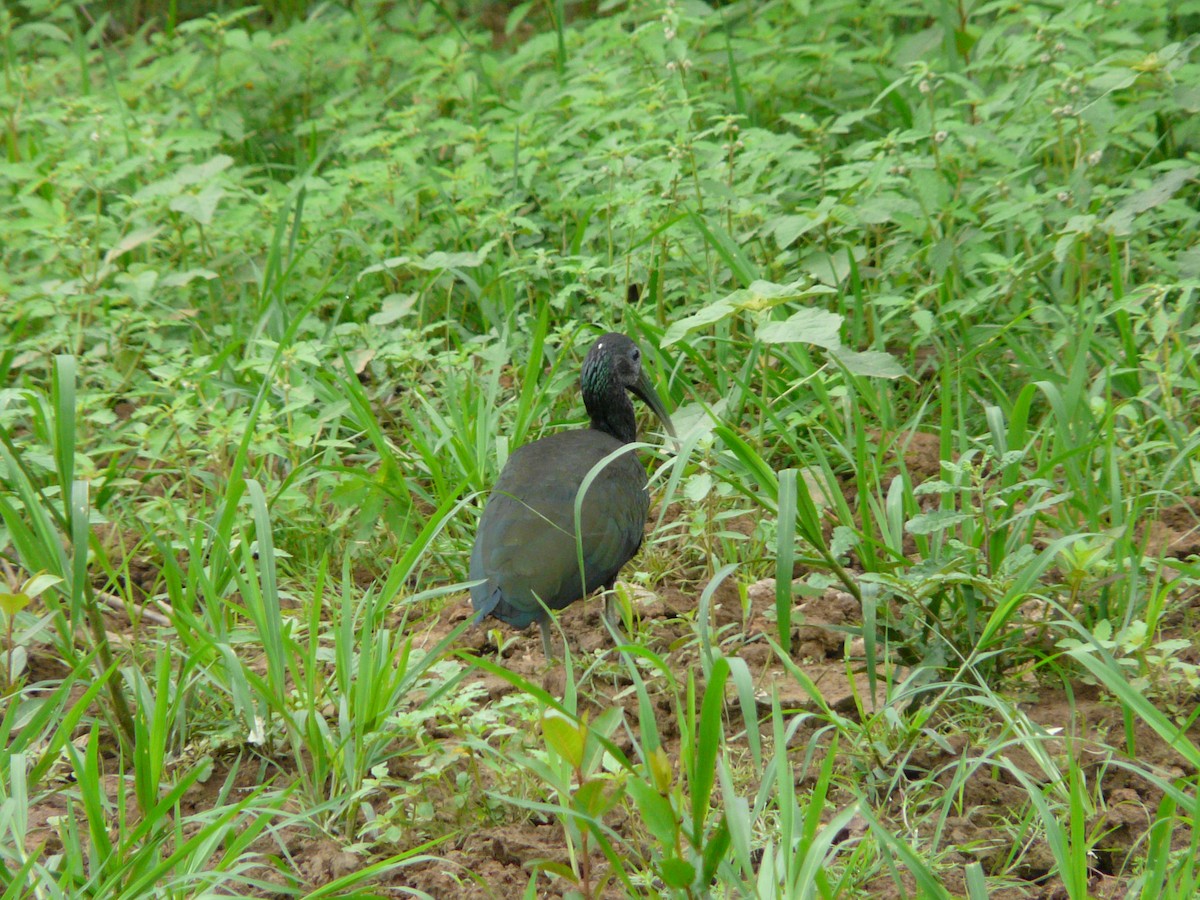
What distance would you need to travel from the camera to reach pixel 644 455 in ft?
14.7

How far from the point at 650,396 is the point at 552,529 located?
942 millimetres

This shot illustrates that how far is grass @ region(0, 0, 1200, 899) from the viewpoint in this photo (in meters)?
2.64

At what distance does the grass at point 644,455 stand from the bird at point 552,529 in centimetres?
13

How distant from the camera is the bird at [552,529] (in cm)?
331

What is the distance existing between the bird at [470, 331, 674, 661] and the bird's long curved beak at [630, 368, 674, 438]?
252 mm

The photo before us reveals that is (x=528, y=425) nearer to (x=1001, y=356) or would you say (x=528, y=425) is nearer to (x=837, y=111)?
(x=1001, y=356)

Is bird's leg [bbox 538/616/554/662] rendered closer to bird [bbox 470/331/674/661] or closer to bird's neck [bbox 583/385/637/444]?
bird [bbox 470/331/674/661]

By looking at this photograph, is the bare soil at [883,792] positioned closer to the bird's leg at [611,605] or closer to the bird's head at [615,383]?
the bird's leg at [611,605]

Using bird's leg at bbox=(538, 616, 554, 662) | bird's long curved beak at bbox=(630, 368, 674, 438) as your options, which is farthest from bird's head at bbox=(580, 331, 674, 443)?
bird's leg at bbox=(538, 616, 554, 662)

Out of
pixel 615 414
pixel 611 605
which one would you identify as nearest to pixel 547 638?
pixel 611 605

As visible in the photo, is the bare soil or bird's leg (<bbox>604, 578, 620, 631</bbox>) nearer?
the bare soil

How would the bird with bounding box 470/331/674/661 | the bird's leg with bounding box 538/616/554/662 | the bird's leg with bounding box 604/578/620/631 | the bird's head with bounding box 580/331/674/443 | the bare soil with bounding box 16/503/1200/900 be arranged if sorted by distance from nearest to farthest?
the bare soil with bounding box 16/503/1200/900 → the bird with bounding box 470/331/674/661 → the bird's leg with bounding box 538/616/554/662 → the bird's leg with bounding box 604/578/620/631 → the bird's head with bounding box 580/331/674/443

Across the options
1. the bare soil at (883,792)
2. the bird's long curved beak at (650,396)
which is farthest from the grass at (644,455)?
the bird's long curved beak at (650,396)

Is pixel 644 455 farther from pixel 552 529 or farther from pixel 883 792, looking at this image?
pixel 883 792
